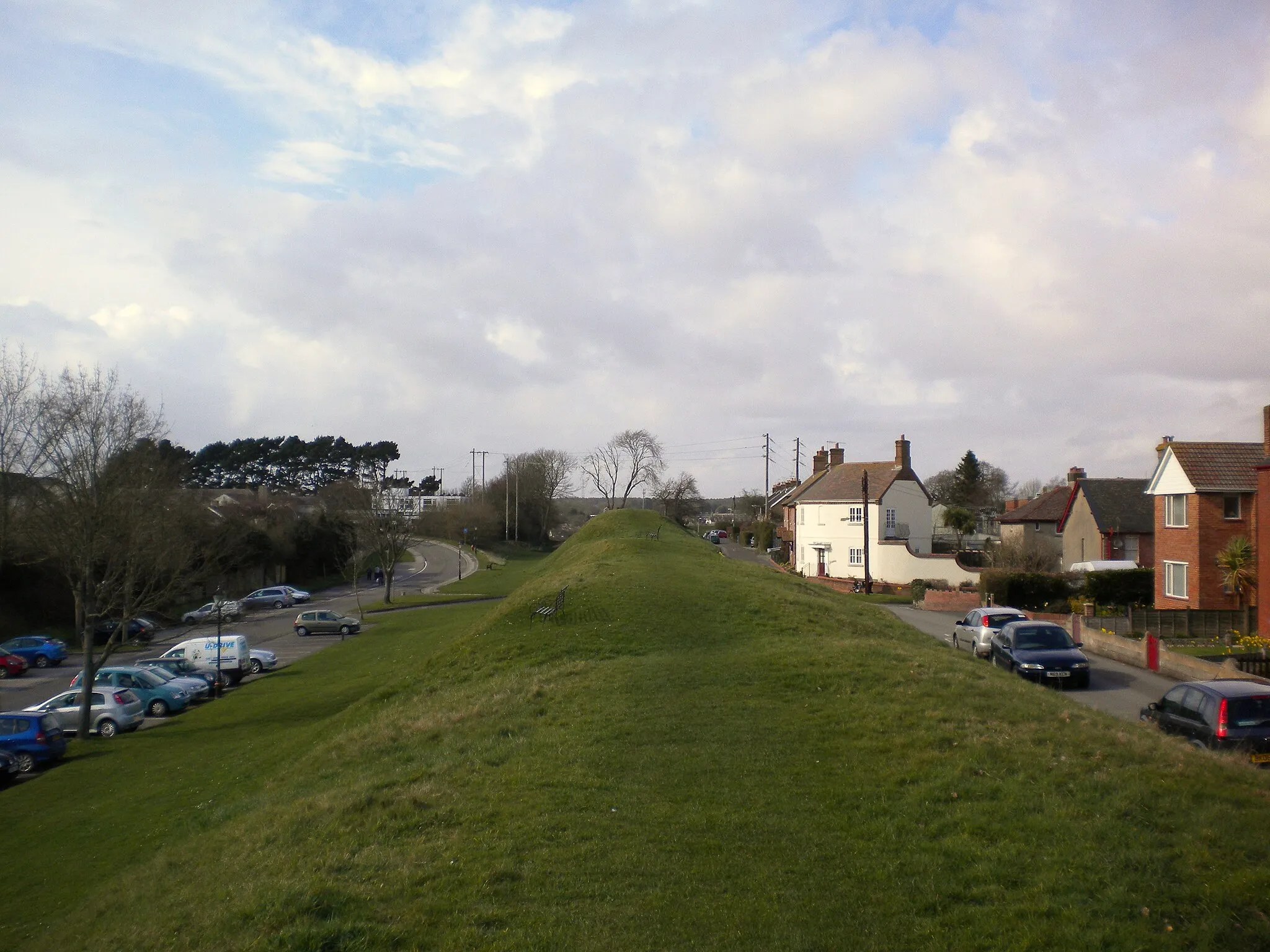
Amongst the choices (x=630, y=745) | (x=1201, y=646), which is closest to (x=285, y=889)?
(x=630, y=745)

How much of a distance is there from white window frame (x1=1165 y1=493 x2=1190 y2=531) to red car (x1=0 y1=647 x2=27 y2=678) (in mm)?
48414

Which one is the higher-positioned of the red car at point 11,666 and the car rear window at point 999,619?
the car rear window at point 999,619

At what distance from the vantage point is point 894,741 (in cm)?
1087

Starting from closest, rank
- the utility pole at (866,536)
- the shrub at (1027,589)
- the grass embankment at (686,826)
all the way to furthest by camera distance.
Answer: the grass embankment at (686,826), the shrub at (1027,589), the utility pole at (866,536)

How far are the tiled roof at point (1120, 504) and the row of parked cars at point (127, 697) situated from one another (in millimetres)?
42783

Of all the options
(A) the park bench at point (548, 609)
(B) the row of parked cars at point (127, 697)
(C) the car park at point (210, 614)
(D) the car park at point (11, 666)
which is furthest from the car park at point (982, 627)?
(D) the car park at point (11, 666)

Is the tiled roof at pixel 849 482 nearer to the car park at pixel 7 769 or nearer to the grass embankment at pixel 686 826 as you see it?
the grass embankment at pixel 686 826

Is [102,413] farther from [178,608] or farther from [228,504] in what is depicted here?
[228,504]

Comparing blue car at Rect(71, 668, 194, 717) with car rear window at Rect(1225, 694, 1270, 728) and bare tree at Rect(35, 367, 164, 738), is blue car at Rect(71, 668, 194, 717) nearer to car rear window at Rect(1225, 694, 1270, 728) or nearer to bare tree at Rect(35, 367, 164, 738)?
bare tree at Rect(35, 367, 164, 738)

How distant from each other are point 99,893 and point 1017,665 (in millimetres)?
20133

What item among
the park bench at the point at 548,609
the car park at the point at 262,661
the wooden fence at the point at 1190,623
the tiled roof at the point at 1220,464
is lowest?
the car park at the point at 262,661

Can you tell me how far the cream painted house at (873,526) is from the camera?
54719 mm

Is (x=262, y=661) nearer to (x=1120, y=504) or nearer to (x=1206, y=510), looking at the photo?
(x=1206, y=510)

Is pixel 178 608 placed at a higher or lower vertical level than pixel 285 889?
lower
